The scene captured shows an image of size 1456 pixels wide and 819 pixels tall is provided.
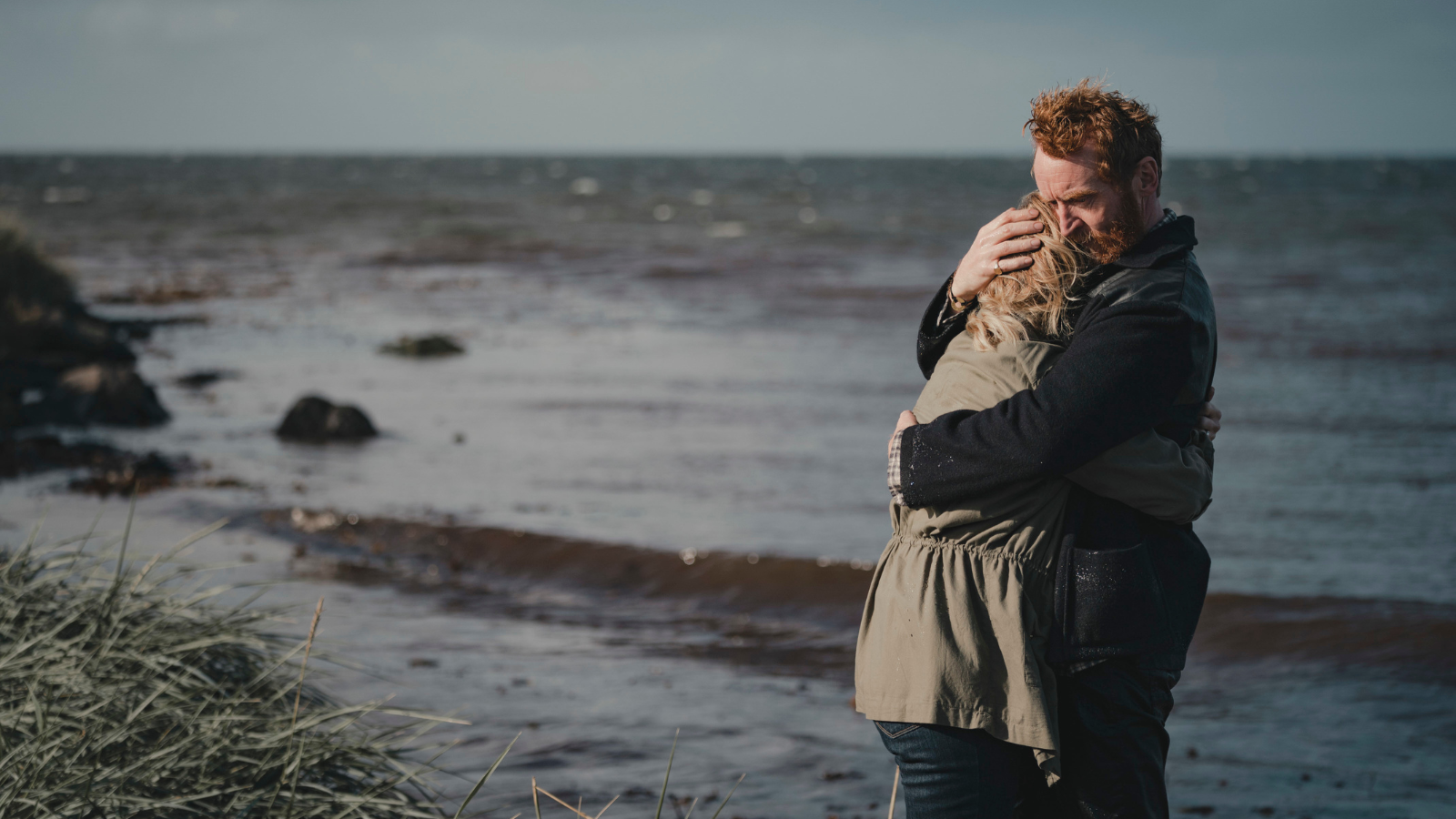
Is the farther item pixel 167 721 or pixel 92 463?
pixel 92 463

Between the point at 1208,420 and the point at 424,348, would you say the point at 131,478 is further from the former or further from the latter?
the point at 1208,420

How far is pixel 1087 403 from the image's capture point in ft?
6.36

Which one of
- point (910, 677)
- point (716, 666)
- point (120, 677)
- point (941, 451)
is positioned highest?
point (941, 451)

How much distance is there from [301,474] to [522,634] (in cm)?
386

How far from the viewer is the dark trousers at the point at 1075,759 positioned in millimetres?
2068

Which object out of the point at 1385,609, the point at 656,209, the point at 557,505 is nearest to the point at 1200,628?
the point at 1385,609

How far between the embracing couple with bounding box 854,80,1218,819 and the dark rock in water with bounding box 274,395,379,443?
8662 mm

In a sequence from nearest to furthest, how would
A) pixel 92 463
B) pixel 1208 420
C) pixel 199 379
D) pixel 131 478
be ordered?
1. pixel 1208 420
2. pixel 131 478
3. pixel 92 463
4. pixel 199 379

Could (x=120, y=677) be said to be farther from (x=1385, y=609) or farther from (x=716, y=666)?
(x=1385, y=609)

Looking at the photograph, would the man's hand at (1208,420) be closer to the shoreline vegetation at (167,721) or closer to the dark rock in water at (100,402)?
the shoreline vegetation at (167,721)

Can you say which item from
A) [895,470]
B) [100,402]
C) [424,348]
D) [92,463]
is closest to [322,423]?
[92,463]

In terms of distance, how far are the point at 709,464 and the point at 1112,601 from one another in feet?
23.8

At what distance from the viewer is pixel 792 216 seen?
4284 centimetres

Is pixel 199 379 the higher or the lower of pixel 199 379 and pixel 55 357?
the lower
